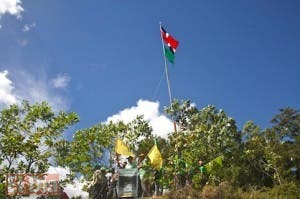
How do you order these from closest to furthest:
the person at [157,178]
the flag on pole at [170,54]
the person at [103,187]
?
the person at [103,187]
the person at [157,178]
the flag on pole at [170,54]

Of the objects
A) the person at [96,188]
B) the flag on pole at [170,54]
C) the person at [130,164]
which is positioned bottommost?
the person at [96,188]

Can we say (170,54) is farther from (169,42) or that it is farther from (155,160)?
(155,160)

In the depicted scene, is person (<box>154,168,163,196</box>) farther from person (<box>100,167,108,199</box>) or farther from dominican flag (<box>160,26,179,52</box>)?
dominican flag (<box>160,26,179,52</box>)

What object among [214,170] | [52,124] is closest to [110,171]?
[214,170]

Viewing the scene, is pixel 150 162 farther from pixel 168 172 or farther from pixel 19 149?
pixel 19 149

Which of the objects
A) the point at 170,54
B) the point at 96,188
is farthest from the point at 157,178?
the point at 170,54

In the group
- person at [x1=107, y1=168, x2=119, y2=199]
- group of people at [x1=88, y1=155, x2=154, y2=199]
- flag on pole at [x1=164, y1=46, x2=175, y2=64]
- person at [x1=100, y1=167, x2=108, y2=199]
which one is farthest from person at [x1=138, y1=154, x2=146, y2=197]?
flag on pole at [x1=164, y1=46, x2=175, y2=64]

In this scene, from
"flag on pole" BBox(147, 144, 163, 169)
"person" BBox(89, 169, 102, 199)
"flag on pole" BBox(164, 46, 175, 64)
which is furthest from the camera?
"flag on pole" BBox(164, 46, 175, 64)

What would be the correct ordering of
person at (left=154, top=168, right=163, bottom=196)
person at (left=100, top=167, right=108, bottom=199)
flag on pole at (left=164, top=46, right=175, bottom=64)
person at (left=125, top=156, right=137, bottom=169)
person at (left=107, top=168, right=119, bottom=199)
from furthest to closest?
flag on pole at (left=164, top=46, right=175, bottom=64)
person at (left=154, top=168, right=163, bottom=196)
person at (left=125, top=156, right=137, bottom=169)
person at (left=107, top=168, right=119, bottom=199)
person at (left=100, top=167, right=108, bottom=199)

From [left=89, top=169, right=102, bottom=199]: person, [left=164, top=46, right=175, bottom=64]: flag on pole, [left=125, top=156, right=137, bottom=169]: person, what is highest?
[left=164, top=46, right=175, bottom=64]: flag on pole

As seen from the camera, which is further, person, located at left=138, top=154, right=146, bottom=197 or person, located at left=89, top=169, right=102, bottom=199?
person, located at left=138, top=154, right=146, bottom=197

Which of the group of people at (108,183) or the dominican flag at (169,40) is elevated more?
the dominican flag at (169,40)

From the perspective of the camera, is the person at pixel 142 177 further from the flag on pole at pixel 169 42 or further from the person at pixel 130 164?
the flag on pole at pixel 169 42

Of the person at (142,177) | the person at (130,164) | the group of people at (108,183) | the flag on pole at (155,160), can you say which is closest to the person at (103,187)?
the group of people at (108,183)
